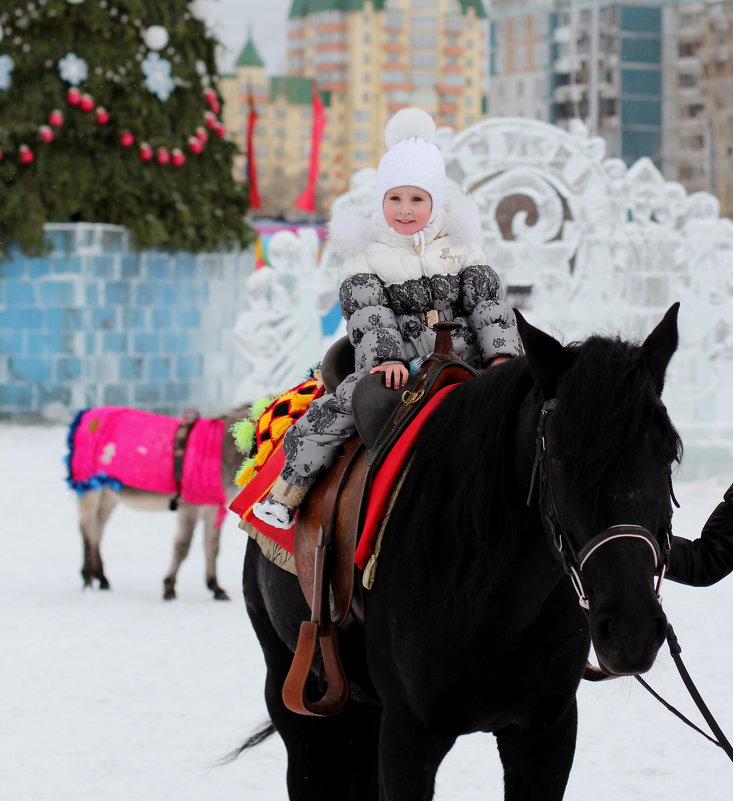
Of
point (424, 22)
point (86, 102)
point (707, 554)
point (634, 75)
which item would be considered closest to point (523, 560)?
point (707, 554)

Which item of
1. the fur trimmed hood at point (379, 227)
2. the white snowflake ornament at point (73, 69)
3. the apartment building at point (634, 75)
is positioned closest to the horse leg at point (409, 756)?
the fur trimmed hood at point (379, 227)

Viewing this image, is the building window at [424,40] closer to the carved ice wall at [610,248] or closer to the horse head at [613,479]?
the carved ice wall at [610,248]

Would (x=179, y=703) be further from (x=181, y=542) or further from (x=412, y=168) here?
(x=412, y=168)

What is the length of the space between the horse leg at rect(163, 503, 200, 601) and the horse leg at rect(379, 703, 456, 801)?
16.1ft

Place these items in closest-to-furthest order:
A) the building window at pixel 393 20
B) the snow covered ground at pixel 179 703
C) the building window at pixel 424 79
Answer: the snow covered ground at pixel 179 703 < the building window at pixel 424 79 < the building window at pixel 393 20

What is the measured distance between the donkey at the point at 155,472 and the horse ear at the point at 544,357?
5.17m

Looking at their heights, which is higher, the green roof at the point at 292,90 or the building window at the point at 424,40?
the building window at the point at 424,40

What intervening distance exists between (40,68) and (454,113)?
1896 inches

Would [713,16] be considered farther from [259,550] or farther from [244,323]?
[259,550]

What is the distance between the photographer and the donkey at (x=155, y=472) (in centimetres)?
745

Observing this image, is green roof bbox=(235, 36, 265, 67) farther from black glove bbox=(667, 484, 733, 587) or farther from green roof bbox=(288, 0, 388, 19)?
black glove bbox=(667, 484, 733, 587)

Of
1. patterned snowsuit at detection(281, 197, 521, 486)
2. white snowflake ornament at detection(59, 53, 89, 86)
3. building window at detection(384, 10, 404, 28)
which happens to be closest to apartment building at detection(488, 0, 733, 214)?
building window at detection(384, 10, 404, 28)

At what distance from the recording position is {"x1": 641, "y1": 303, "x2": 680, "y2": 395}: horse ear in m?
2.29

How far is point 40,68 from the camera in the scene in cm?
1406
